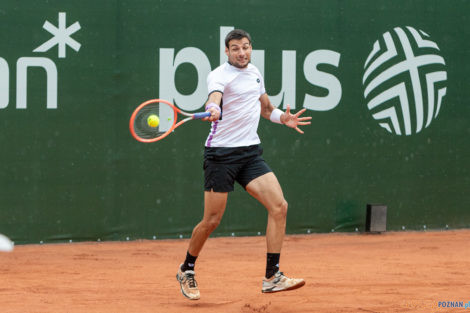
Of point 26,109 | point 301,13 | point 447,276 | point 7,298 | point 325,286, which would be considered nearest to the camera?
point 7,298

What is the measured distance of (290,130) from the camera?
28.1 feet

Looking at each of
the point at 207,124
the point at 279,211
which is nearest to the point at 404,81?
the point at 207,124

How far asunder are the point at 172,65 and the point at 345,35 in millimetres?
1895

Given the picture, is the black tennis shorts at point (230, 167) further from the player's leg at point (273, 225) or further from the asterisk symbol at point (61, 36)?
the asterisk symbol at point (61, 36)

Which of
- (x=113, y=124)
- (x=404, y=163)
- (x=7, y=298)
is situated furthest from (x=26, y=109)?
(x=404, y=163)

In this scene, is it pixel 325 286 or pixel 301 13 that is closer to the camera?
pixel 325 286

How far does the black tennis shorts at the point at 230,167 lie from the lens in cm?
539

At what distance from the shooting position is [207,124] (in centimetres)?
824

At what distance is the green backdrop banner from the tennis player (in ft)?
8.81

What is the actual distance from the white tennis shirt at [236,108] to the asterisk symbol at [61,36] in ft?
9.14

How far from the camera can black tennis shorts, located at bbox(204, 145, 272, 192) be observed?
5.39m

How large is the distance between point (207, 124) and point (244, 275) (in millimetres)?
2100

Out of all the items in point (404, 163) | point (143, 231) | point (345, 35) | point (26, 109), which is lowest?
point (143, 231)

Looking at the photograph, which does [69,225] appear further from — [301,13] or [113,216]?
[301,13]
